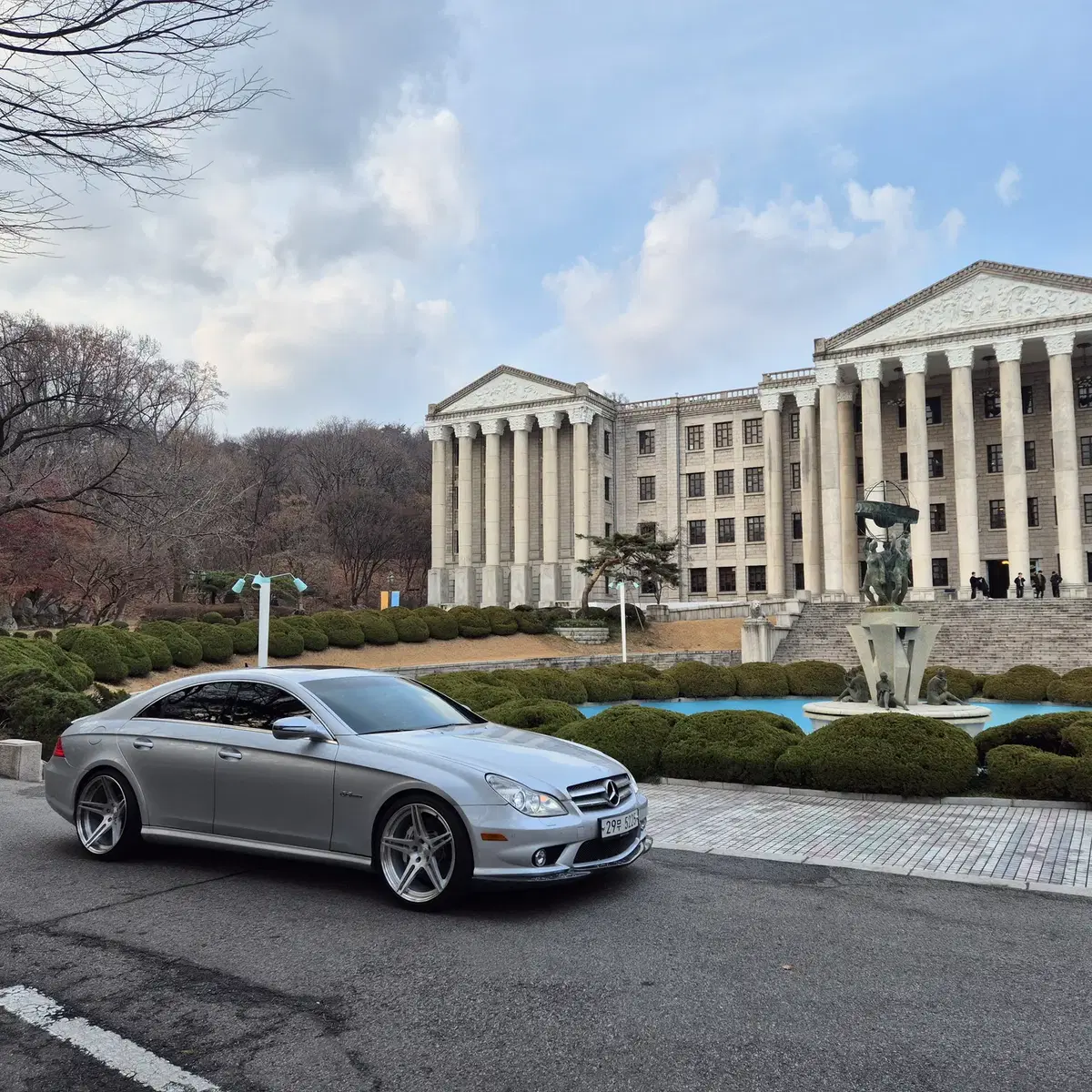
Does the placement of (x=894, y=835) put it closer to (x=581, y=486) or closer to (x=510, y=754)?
(x=510, y=754)

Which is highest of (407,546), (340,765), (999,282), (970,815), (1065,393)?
(999,282)

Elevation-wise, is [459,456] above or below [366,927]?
above

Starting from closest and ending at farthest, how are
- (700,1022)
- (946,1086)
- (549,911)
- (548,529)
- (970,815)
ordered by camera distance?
(946,1086) < (700,1022) < (549,911) < (970,815) < (548,529)

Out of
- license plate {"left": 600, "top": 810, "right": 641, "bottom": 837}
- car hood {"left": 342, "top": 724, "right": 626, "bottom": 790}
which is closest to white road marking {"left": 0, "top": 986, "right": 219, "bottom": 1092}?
car hood {"left": 342, "top": 724, "right": 626, "bottom": 790}

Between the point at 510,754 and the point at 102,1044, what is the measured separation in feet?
9.14

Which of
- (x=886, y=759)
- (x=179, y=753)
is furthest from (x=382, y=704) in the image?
(x=886, y=759)

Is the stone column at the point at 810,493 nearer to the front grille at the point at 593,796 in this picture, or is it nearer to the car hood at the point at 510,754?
the car hood at the point at 510,754

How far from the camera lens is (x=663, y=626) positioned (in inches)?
1850

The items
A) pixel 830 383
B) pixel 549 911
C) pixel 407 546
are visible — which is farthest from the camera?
pixel 407 546

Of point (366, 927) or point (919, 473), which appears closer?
point (366, 927)

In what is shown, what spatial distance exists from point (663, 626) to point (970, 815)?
38.0 m

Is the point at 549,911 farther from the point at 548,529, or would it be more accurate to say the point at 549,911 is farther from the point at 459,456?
the point at 459,456

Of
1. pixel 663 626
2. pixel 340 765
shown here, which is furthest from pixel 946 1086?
pixel 663 626

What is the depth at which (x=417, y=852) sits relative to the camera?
5559 mm
